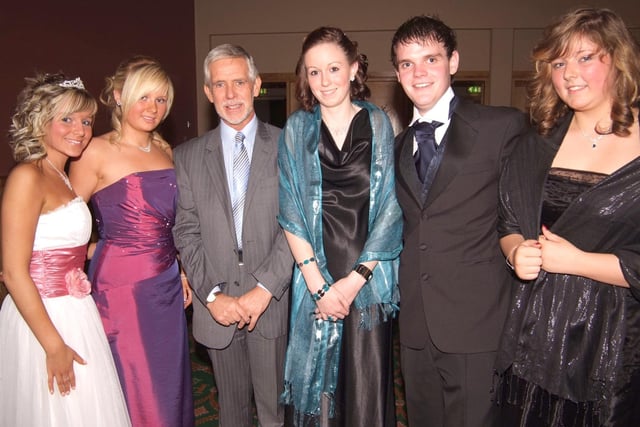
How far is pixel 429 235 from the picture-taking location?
1.92 metres

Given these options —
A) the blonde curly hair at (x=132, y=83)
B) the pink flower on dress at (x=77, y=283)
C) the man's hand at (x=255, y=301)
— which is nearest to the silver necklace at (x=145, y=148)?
the blonde curly hair at (x=132, y=83)

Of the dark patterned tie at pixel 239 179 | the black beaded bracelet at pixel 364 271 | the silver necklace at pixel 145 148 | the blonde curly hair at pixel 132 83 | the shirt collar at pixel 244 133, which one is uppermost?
the blonde curly hair at pixel 132 83

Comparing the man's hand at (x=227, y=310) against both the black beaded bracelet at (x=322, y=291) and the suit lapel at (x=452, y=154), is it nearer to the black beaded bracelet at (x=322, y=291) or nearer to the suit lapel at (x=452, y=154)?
the black beaded bracelet at (x=322, y=291)

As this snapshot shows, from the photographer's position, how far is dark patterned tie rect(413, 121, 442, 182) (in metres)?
1.95

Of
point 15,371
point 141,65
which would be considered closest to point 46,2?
point 141,65

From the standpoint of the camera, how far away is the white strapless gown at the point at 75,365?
195 cm

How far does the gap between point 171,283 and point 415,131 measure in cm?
141

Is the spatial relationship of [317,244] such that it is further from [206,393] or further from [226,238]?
[206,393]

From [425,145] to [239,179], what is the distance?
2.85ft

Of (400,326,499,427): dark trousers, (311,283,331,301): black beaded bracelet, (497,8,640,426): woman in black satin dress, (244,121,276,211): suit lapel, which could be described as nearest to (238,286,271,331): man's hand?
(311,283,331,301): black beaded bracelet

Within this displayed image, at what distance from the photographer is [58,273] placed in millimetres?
2059

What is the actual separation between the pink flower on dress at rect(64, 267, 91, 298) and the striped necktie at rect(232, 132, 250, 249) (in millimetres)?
686

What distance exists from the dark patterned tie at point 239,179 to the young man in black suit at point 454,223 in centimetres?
75

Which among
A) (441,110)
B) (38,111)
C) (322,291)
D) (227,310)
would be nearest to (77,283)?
(227,310)
